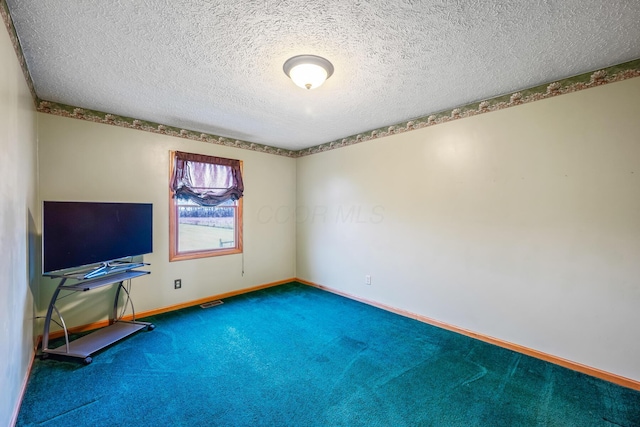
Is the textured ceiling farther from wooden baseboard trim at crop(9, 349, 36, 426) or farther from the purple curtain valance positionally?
wooden baseboard trim at crop(9, 349, 36, 426)

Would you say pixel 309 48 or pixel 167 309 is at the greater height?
pixel 309 48

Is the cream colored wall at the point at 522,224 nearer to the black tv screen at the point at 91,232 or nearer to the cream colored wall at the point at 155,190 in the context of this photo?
the cream colored wall at the point at 155,190

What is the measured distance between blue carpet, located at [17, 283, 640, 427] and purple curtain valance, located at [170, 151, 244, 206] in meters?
1.72

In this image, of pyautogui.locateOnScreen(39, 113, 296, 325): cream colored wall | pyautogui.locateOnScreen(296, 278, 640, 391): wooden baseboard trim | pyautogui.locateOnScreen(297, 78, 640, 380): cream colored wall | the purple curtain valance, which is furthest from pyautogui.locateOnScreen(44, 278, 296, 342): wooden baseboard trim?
pyautogui.locateOnScreen(296, 278, 640, 391): wooden baseboard trim

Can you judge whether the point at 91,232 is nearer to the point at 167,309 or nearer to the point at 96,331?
the point at 96,331

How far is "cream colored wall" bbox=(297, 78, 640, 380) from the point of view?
2.18m

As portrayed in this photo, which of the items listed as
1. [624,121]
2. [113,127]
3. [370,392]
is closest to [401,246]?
[370,392]

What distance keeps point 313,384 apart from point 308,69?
2.44 meters

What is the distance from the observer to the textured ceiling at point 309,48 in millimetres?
1561

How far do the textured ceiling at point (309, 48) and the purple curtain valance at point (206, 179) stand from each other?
0.91 m

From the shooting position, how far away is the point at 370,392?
2041 millimetres

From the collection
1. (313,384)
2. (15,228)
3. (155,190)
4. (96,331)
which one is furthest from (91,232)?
(313,384)

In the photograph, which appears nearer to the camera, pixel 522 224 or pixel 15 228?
pixel 15 228

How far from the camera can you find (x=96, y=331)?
114 inches
